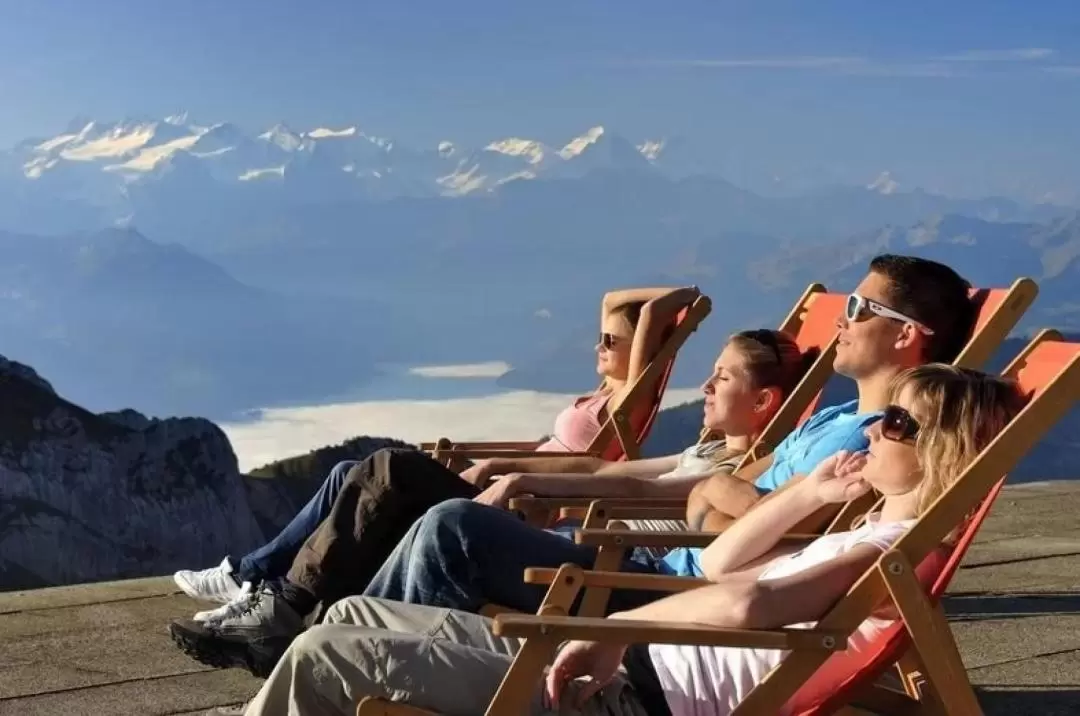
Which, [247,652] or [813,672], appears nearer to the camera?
[813,672]

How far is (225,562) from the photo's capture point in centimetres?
431

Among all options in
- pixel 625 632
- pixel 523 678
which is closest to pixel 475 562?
pixel 523 678

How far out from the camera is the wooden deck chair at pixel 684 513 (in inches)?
116

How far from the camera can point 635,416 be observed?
195 inches

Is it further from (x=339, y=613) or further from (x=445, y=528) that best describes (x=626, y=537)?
(x=339, y=613)

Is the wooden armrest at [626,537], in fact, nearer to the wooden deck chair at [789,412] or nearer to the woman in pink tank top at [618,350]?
the wooden deck chair at [789,412]

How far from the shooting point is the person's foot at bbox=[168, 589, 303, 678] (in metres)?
3.61

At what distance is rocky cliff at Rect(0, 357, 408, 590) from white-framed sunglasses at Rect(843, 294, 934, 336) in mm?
10007

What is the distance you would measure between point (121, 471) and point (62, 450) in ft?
3.65

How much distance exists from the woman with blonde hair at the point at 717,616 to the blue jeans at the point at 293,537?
1154 millimetres

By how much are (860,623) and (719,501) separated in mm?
1027

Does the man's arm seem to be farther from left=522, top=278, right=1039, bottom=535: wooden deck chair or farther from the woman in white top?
the woman in white top

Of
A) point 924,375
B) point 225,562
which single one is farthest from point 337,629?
point 225,562

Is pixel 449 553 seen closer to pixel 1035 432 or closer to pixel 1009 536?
pixel 1035 432
